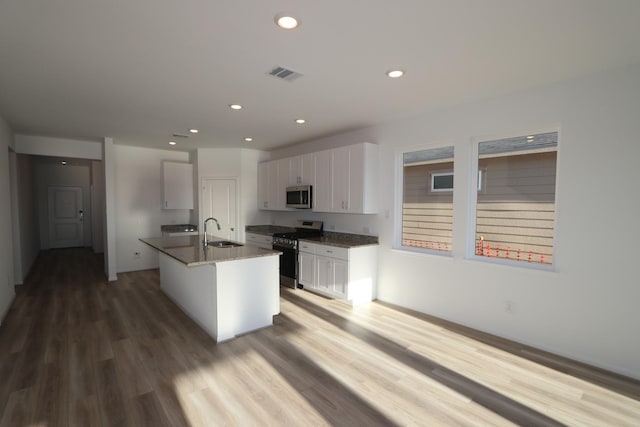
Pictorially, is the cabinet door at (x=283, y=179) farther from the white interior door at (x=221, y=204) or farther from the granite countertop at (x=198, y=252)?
the granite countertop at (x=198, y=252)

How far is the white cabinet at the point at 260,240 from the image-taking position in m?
5.70

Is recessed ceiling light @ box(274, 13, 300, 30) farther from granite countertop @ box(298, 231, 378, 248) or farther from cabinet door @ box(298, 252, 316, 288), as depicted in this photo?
cabinet door @ box(298, 252, 316, 288)

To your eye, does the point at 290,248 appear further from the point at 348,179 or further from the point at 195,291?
the point at 195,291

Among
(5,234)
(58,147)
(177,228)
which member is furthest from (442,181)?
(58,147)

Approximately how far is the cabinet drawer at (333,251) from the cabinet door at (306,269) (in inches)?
7.1

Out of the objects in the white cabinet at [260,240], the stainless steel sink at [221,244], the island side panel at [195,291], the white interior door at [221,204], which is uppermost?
the white interior door at [221,204]

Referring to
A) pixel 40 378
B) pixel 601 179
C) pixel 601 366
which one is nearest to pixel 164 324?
pixel 40 378

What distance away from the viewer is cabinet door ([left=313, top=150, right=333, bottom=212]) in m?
4.87

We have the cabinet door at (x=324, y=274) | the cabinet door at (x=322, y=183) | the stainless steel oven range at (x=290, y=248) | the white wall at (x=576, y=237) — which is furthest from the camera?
the stainless steel oven range at (x=290, y=248)

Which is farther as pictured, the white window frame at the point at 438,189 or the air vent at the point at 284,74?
the white window frame at the point at 438,189

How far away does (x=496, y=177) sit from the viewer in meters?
3.49

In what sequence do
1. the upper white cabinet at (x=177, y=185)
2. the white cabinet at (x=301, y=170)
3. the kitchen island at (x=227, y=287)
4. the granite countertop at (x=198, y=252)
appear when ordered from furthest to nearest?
the upper white cabinet at (x=177, y=185) < the white cabinet at (x=301, y=170) < the kitchen island at (x=227, y=287) < the granite countertop at (x=198, y=252)

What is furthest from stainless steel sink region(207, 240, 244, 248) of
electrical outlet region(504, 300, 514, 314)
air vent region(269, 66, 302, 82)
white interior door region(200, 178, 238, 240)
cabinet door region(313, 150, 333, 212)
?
electrical outlet region(504, 300, 514, 314)

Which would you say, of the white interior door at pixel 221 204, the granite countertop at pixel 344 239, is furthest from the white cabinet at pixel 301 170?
the white interior door at pixel 221 204
